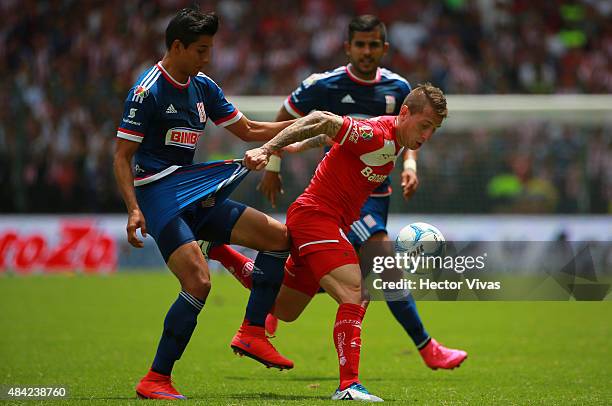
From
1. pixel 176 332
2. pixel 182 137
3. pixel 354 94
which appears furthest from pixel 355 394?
pixel 354 94

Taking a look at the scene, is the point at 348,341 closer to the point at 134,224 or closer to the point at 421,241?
the point at 421,241

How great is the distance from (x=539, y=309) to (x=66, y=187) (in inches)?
379

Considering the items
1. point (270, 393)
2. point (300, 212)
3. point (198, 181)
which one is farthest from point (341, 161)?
point (270, 393)

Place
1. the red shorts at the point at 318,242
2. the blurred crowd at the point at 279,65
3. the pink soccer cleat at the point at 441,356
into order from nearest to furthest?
the red shorts at the point at 318,242 → the pink soccer cleat at the point at 441,356 → the blurred crowd at the point at 279,65

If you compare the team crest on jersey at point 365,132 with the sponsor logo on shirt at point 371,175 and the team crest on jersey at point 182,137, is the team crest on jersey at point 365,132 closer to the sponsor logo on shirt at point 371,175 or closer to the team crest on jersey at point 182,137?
the sponsor logo on shirt at point 371,175

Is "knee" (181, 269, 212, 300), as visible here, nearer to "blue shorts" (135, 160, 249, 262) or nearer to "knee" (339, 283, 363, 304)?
"blue shorts" (135, 160, 249, 262)

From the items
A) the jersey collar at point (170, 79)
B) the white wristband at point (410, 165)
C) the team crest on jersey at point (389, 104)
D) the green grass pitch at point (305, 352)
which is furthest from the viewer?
the team crest on jersey at point (389, 104)

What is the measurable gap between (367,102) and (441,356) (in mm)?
2320

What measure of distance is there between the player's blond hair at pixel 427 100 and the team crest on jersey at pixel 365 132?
1.01ft

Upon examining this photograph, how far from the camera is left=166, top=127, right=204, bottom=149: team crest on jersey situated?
22.4ft

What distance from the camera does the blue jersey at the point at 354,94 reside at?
888 centimetres

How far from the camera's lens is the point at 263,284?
23.5ft

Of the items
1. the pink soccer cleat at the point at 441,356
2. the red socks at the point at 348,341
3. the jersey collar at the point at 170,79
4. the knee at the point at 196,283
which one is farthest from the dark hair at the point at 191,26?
the pink soccer cleat at the point at 441,356

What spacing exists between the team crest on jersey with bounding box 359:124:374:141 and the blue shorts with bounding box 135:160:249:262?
3.01 feet
